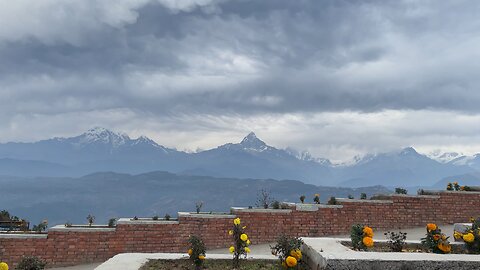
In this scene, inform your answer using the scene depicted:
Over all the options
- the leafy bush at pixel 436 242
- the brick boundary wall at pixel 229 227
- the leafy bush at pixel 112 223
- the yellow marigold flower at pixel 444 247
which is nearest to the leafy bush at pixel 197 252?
the leafy bush at pixel 436 242

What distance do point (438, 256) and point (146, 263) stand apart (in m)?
4.82

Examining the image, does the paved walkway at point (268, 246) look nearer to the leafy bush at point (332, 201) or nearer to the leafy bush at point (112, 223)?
the leafy bush at point (332, 201)

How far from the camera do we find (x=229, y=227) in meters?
13.3

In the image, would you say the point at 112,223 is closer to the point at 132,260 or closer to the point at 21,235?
the point at 21,235

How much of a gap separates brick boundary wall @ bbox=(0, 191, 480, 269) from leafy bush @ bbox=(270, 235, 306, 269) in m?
6.17

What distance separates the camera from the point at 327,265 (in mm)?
6223

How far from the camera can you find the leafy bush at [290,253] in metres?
6.69

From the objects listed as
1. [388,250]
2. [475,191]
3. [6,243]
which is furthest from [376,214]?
[6,243]

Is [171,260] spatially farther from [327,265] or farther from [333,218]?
[333,218]

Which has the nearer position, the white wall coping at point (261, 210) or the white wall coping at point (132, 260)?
the white wall coping at point (132, 260)

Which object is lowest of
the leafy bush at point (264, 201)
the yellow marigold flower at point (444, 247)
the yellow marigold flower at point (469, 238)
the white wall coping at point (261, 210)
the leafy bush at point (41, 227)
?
the yellow marigold flower at point (444, 247)

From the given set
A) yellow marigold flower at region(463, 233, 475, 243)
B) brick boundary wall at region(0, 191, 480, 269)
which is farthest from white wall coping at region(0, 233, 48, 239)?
yellow marigold flower at region(463, 233, 475, 243)

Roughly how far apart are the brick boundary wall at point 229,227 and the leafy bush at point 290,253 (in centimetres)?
617

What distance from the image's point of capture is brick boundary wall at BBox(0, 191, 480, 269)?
1231 cm
